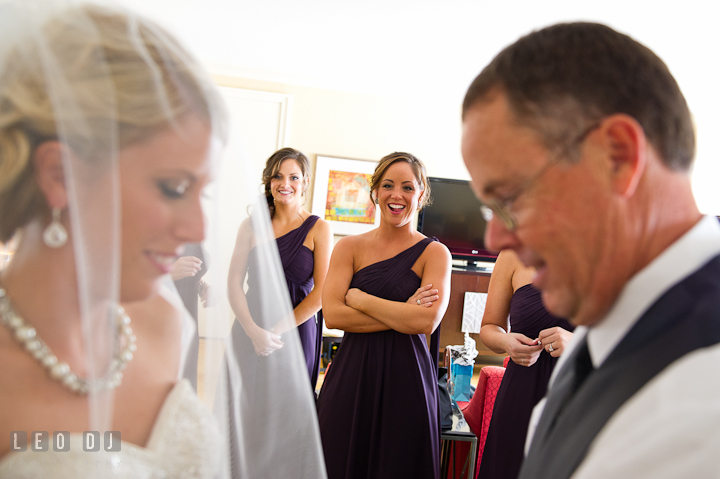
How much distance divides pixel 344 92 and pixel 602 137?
19.4 ft

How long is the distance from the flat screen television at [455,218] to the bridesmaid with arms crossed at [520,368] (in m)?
4.23

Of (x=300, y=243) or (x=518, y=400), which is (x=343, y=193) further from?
(x=518, y=400)

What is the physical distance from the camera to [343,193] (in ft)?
20.6

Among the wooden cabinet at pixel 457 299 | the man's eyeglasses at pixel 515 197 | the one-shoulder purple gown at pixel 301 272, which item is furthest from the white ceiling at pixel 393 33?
the man's eyeglasses at pixel 515 197

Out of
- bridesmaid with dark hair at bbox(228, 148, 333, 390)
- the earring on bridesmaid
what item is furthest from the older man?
bridesmaid with dark hair at bbox(228, 148, 333, 390)

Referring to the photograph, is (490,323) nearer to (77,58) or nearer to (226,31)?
(77,58)

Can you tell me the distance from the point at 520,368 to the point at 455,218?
14.5 ft

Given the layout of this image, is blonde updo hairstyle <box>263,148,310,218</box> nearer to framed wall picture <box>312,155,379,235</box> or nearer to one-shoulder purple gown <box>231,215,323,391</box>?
one-shoulder purple gown <box>231,215,323,391</box>

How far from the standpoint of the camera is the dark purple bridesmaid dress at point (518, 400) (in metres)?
1.94

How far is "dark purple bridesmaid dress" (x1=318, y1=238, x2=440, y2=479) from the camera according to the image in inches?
79.4

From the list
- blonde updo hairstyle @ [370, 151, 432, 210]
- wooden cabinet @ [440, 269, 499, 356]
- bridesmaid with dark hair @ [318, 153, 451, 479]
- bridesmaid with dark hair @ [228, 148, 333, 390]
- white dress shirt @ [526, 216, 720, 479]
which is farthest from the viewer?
wooden cabinet @ [440, 269, 499, 356]

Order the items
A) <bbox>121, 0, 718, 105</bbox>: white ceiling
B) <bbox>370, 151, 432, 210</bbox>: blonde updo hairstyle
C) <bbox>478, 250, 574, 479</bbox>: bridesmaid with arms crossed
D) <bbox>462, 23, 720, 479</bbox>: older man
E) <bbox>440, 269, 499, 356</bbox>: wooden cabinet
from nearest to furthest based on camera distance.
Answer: <bbox>462, 23, 720, 479</bbox>: older man → <bbox>478, 250, 574, 479</bbox>: bridesmaid with arms crossed → <bbox>370, 151, 432, 210</bbox>: blonde updo hairstyle → <bbox>121, 0, 718, 105</bbox>: white ceiling → <bbox>440, 269, 499, 356</bbox>: wooden cabinet

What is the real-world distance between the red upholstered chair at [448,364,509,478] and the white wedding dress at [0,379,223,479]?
6.02 feet

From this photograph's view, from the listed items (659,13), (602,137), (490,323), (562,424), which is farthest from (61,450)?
(659,13)
